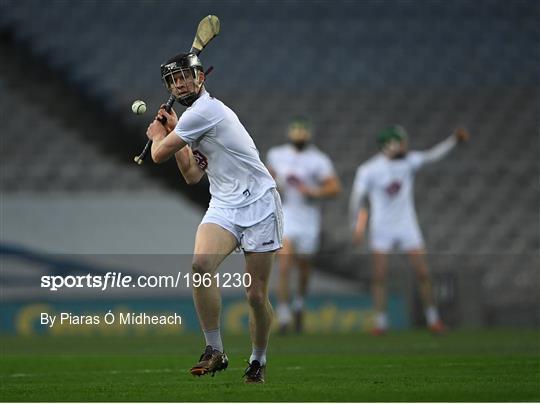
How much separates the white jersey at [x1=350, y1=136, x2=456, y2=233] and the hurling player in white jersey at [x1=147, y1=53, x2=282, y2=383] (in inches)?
308

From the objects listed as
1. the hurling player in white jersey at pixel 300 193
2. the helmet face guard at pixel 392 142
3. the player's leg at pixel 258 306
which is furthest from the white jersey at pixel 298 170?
the player's leg at pixel 258 306

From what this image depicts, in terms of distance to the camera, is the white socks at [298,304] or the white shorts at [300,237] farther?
the white shorts at [300,237]

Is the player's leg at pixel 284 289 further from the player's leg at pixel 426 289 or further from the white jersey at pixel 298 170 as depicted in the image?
the player's leg at pixel 426 289

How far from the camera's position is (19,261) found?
18406 mm

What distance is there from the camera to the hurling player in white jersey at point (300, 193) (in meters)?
15.7

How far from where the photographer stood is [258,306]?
796 centimetres

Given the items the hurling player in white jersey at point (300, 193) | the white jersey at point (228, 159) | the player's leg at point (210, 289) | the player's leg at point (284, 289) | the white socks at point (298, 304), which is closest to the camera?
the player's leg at point (210, 289)

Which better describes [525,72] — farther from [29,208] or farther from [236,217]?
[236,217]

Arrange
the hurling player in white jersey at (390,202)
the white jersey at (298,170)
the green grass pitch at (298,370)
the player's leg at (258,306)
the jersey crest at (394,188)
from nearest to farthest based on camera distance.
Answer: the green grass pitch at (298,370)
the player's leg at (258,306)
the hurling player in white jersey at (390,202)
the jersey crest at (394,188)
the white jersey at (298,170)

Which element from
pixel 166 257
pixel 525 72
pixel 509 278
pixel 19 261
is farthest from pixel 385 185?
pixel 525 72

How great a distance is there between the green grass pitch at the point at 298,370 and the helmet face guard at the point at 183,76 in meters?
1.81

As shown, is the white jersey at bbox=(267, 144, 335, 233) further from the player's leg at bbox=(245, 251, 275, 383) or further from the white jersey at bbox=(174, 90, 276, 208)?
the player's leg at bbox=(245, 251, 275, 383)

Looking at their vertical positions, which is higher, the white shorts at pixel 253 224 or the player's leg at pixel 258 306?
the white shorts at pixel 253 224

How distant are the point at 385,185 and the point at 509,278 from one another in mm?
4153
